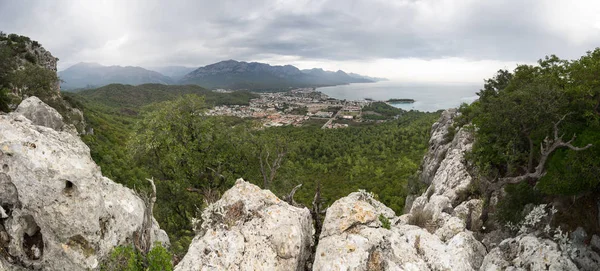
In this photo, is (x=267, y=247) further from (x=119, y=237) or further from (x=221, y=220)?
(x=119, y=237)

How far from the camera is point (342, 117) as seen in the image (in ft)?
639

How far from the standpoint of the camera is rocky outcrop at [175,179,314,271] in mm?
9625

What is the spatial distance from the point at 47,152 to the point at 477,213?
2159 cm

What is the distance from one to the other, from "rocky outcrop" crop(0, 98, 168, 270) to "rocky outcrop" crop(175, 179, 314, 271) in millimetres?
4393

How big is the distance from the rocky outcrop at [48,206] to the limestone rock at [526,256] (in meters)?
16.5

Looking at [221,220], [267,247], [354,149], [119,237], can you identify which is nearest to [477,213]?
[267,247]

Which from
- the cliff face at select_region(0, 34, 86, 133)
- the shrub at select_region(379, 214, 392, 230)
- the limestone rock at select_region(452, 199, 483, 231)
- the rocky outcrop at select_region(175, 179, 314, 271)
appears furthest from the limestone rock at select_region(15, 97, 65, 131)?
the limestone rock at select_region(452, 199, 483, 231)

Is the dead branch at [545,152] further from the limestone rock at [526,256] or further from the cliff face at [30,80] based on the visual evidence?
the cliff face at [30,80]

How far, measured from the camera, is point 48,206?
10.1m

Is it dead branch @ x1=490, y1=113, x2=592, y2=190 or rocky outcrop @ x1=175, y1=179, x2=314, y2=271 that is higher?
dead branch @ x1=490, y1=113, x2=592, y2=190

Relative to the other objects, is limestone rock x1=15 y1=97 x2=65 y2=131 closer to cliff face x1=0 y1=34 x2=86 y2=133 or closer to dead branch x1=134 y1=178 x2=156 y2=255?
cliff face x1=0 y1=34 x2=86 y2=133

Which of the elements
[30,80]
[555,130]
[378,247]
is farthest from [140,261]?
[30,80]

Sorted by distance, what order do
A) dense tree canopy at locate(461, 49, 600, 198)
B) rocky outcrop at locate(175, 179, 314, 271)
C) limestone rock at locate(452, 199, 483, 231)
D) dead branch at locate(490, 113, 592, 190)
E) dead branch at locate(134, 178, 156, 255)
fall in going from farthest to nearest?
limestone rock at locate(452, 199, 483, 231)
dead branch at locate(490, 113, 592, 190)
dense tree canopy at locate(461, 49, 600, 198)
dead branch at locate(134, 178, 156, 255)
rocky outcrop at locate(175, 179, 314, 271)

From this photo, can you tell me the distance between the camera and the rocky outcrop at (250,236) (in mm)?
9625
